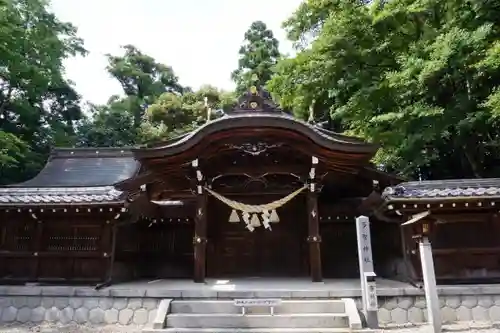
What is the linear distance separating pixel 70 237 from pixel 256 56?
2171cm

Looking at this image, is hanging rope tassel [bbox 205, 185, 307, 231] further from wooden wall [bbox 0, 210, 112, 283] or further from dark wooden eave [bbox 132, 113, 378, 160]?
wooden wall [bbox 0, 210, 112, 283]

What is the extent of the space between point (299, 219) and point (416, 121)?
542 centimetres

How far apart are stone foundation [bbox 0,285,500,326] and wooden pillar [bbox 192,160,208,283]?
4.22 feet

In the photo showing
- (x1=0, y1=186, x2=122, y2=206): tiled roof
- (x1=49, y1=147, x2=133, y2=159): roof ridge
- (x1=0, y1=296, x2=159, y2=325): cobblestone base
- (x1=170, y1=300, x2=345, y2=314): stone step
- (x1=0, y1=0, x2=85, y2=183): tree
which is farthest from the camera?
(x1=0, y1=0, x2=85, y2=183): tree

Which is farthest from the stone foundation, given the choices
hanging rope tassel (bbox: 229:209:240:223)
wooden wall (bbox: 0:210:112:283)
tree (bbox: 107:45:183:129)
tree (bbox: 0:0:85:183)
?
tree (bbox: 107:45:183:129)

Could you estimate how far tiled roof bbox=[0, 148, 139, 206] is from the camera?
8227 mm

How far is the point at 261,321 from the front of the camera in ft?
20.6

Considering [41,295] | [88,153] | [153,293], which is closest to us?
[153,293]

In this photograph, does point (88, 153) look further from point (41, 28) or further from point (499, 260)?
point (499, 260)

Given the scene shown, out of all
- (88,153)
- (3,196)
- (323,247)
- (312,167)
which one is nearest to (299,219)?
(323,247)

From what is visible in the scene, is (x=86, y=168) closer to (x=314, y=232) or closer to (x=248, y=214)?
(x=248, y=214)

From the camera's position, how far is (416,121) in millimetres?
12125

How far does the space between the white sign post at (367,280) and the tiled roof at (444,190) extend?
1.40m

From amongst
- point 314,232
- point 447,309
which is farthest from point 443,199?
point 314,232
